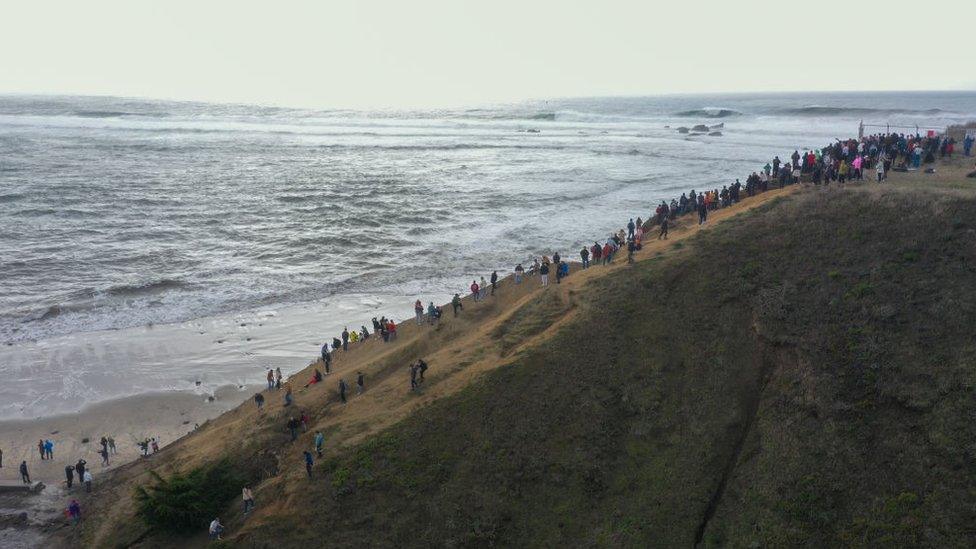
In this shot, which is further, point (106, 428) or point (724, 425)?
point (106, 428)

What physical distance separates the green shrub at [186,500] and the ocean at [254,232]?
959 centimetres

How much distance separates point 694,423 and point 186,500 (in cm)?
1390

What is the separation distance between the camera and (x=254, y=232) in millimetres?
50531

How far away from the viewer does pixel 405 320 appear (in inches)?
1177

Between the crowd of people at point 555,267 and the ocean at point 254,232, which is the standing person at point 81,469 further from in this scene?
the ocean at point 254,232

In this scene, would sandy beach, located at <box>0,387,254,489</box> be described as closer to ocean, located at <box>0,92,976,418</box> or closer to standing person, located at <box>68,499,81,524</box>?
ocean, located at <box>0,92,976,418</box>

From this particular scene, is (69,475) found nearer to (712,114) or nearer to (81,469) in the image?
(81,469)

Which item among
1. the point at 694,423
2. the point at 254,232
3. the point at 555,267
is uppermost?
the point at 254,232

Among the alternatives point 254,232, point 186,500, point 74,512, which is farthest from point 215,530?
point 254,232

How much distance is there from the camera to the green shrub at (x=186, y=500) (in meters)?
16.6

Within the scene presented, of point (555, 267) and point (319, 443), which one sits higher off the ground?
point (555, 267)

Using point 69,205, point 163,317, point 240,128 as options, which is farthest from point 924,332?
point 240,128

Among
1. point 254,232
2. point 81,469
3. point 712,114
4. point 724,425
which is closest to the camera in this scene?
point 724,425

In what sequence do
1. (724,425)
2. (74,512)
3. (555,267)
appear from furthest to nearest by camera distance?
(555,267) → (74,512) → (724,425)
